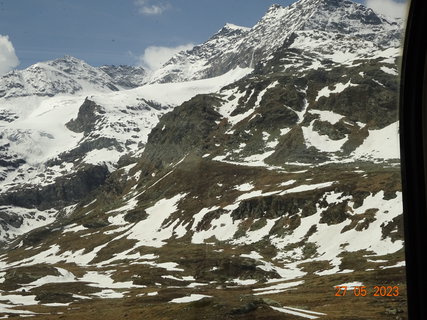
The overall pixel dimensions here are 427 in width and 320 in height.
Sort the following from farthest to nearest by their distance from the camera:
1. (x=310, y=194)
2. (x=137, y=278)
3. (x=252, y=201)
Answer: (x=252, y=201) < (x=310, y=194) < (x=137, y=278)

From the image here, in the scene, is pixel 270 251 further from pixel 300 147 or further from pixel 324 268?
pixel 300 147

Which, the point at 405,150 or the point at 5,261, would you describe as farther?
the point at 5,261

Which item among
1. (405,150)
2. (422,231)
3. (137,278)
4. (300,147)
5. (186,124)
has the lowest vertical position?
(137,278)

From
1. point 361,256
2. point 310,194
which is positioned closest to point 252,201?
point 310,194

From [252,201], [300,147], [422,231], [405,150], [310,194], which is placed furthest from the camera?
[300,147]

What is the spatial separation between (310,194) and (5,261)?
2565 inches

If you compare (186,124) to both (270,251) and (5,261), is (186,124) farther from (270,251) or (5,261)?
(270,251)

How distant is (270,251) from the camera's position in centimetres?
6300

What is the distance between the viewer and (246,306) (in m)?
21.9

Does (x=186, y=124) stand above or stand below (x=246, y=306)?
above
